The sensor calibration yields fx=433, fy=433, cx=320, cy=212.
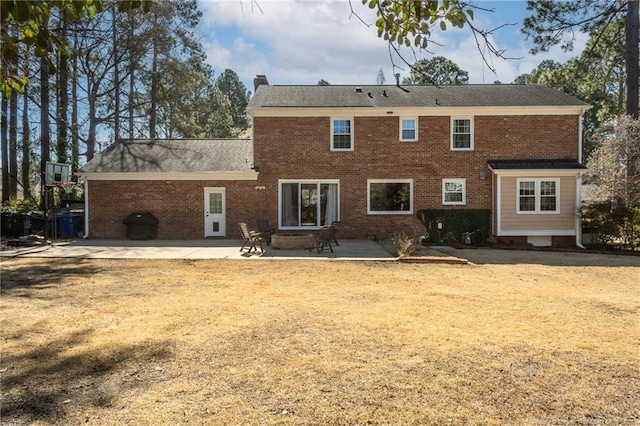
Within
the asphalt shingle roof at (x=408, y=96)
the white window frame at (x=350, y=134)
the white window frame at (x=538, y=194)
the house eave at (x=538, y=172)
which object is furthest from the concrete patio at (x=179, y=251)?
the white window frame at (x=538, y=194)

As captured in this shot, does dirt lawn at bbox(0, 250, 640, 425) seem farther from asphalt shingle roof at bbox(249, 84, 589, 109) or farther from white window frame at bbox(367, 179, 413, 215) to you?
asphalt shingle roof at bbox(249, 84, 589, 109)

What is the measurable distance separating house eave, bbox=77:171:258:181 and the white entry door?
1.97ft

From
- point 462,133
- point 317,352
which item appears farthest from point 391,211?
point 317,352

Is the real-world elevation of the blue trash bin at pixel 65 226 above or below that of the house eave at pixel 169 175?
below

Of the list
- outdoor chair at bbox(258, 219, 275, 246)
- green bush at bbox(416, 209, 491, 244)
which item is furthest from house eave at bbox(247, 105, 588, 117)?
outdoor chair at bbox(258, 219, 275, 246)

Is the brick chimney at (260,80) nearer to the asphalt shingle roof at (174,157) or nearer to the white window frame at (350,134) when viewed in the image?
the asphalt shingle roof at (174,157)

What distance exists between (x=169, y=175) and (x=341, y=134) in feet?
24.3

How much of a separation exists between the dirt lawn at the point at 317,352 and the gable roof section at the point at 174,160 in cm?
928

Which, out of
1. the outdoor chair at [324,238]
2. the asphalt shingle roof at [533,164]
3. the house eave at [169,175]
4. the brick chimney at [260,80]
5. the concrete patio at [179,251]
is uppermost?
the brick chimney at [260,80]

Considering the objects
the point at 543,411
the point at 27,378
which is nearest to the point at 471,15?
the point at 543,411

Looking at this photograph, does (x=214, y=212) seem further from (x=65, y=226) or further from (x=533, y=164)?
(x=533, y=164)

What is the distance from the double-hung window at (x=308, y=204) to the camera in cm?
1848

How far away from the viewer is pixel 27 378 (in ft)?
13.5

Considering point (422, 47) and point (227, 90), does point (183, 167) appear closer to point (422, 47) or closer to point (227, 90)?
point (422, 47)
